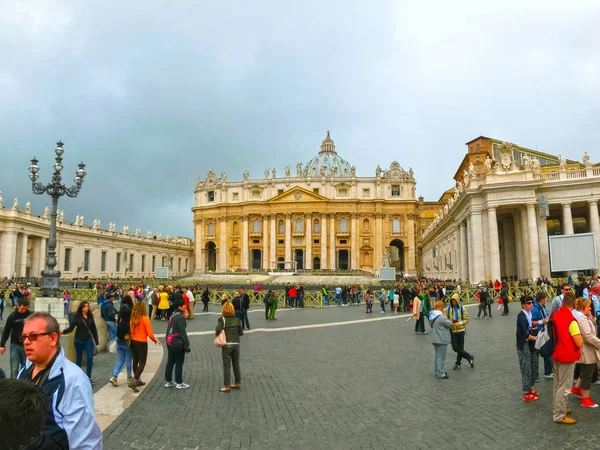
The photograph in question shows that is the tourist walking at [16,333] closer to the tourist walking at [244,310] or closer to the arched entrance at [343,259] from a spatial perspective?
the tourist walking at [244,310]

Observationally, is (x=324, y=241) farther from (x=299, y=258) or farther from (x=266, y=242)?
(x=266, y=242)

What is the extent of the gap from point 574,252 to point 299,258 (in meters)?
54.7

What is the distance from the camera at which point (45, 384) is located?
2361mm

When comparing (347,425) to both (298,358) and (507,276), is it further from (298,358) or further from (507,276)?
(507,276)

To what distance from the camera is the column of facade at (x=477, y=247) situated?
27797 millimetres

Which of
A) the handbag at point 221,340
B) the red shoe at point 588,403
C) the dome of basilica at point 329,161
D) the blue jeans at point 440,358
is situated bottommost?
the red shoe at point 588,403

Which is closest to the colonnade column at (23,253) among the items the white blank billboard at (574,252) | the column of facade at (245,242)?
the column of facade at (245,242)

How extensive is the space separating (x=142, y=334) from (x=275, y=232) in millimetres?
65054

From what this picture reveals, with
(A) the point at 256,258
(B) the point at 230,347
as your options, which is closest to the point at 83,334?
(B) the point at 230,347

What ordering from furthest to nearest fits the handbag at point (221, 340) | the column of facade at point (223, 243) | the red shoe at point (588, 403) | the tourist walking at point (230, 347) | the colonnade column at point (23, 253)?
1. the column of facade at point (223, 243)
2. the colonnade column at point (23, 253)
3. the handbag at point (221, 340)
4. the tourist walking at point (230, 347)
5. the red shoe at point (588, 403)

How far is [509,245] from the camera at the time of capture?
32844mm

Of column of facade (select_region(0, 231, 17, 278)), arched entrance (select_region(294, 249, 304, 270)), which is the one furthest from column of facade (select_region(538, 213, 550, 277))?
column of facade (select_region(0, 231, 17, 278))

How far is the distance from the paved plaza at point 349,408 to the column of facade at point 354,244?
60497mm

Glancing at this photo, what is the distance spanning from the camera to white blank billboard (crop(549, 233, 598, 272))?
19.8 meters
